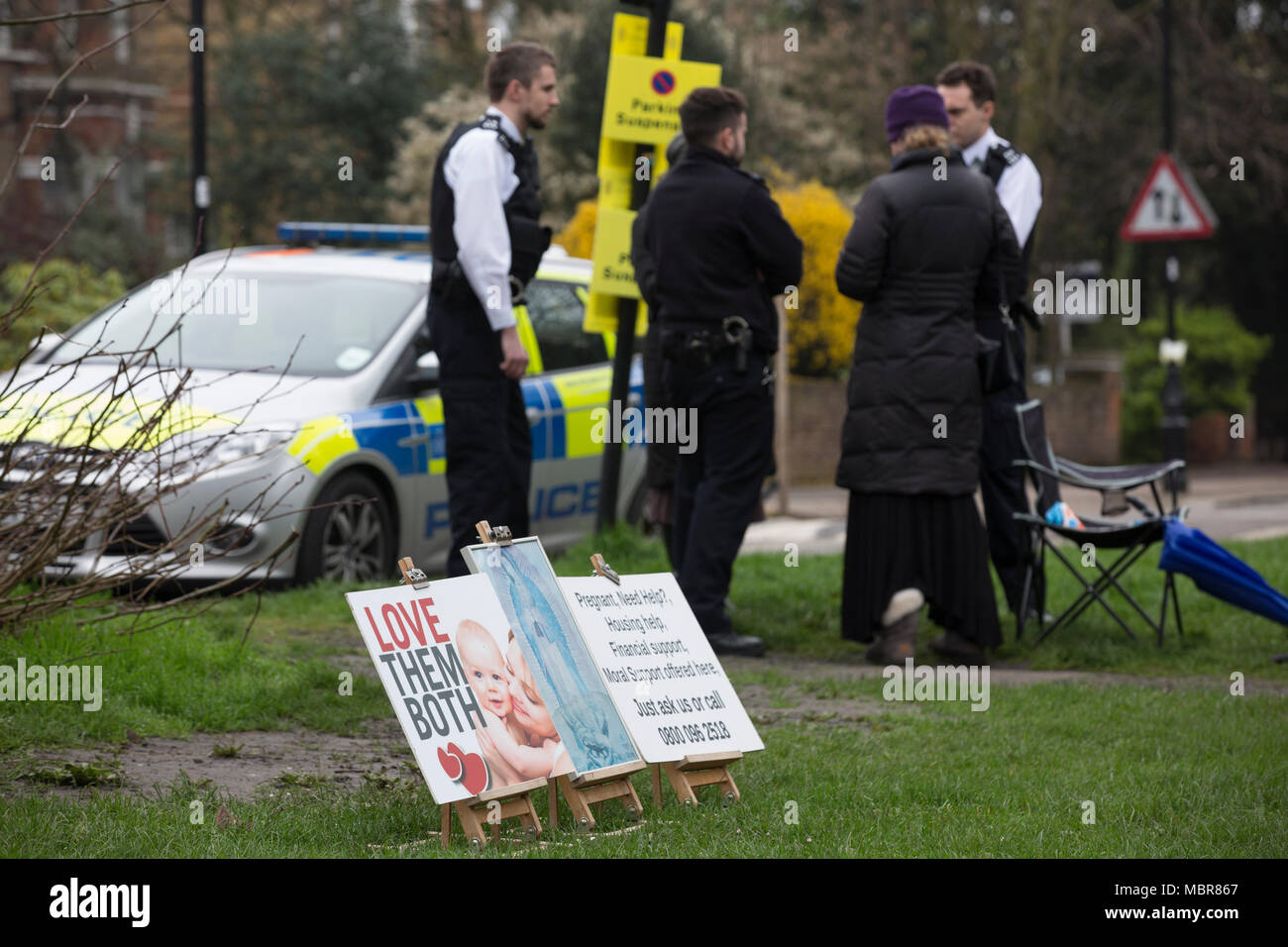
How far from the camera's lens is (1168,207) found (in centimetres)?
1714

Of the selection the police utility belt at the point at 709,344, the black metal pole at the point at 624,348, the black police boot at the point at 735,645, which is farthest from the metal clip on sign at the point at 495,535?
the black metal pole at the point at 624,348

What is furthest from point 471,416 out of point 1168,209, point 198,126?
point 1168,209

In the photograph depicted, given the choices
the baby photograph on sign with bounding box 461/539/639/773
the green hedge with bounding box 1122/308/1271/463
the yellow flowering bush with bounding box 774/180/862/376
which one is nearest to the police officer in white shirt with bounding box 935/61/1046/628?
the baby photograph on sign with bounding box 461/539/639/773

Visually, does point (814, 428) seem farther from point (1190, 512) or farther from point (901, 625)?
point (901, 625)

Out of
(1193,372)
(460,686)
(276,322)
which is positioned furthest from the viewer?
(1193,372)

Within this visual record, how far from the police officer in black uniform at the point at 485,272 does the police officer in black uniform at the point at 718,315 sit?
623mm

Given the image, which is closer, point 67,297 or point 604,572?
point 604,572

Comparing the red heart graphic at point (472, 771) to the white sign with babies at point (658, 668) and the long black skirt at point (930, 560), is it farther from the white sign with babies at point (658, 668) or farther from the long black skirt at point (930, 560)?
the long black skirt at point (930, 560)

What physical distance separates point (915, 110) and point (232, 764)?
4.08 metres

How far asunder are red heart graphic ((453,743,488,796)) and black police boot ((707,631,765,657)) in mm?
3400

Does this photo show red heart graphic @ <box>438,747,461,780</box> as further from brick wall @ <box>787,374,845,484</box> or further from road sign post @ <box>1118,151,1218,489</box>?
brick wall @ <box>787,374,845,484</box>

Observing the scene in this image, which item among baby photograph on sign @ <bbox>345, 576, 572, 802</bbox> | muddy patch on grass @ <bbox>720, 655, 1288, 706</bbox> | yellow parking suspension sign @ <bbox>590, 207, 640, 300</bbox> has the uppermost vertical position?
yellow parking suspension sign @ <bbox>590, 207, 640, 300</bbox>

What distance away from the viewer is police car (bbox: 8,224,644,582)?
8.27 meters

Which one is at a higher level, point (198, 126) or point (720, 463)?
point (198, 126)
